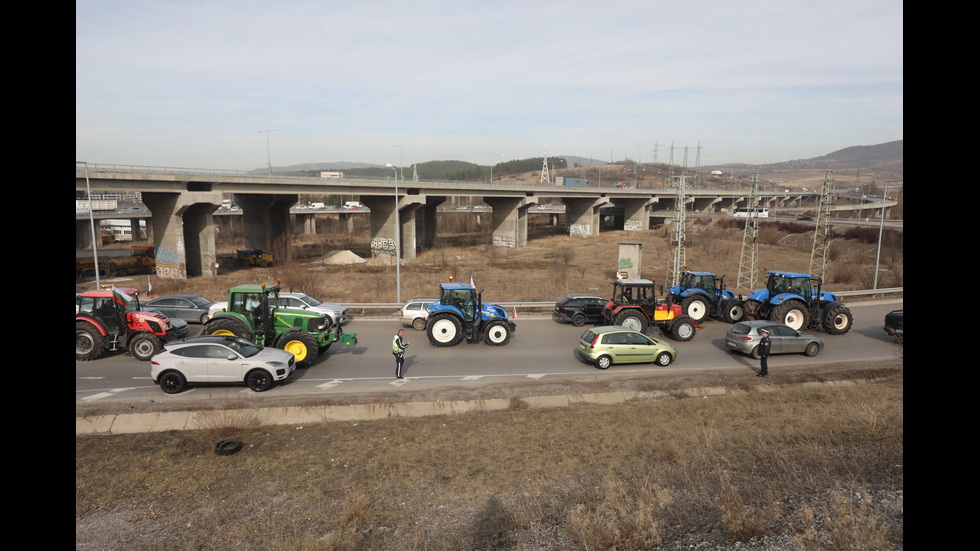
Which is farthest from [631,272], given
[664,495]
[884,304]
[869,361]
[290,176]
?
[290,176]

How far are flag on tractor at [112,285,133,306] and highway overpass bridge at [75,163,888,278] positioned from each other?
1180 cm

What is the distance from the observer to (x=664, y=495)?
7.93 meters

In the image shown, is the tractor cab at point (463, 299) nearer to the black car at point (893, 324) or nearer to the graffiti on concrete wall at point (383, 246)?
the black car at point (893, 324)

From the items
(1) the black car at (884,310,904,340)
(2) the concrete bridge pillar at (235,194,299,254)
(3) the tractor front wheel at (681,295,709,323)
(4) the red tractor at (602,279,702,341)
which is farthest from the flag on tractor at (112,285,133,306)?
(2) the concrete bridge pillar at (235,194,299,254)

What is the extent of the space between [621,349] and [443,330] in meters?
5.92

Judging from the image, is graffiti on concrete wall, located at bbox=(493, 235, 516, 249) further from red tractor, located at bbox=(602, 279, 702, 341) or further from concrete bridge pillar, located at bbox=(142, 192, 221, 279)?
red tractor, located at bbox=(602, 279, 702, 341)

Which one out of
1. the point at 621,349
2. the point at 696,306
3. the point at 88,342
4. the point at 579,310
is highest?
the point at 696,306

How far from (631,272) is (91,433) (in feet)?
91.2

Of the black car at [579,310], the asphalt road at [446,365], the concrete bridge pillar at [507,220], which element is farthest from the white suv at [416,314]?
the concrete bridge pillar at [507,220]

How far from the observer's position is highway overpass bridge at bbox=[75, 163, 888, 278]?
37906 mm

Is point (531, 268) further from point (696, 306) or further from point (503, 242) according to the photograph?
point (503, 242)

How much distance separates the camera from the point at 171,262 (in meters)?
38.4

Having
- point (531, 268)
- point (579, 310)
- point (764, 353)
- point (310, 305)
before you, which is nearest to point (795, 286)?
point (764, 353)

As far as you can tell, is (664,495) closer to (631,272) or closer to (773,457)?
(773,457)
